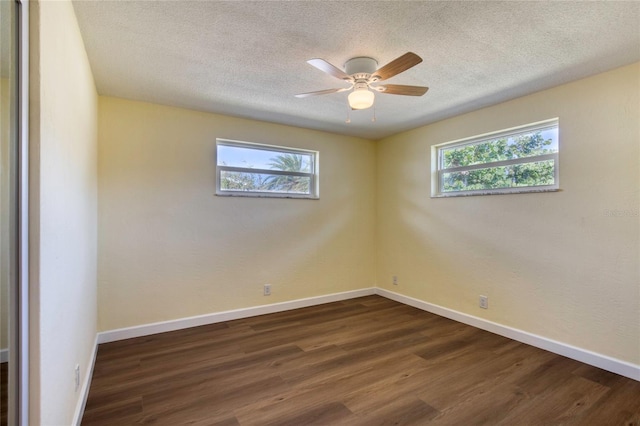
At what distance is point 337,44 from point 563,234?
2524 millimetres

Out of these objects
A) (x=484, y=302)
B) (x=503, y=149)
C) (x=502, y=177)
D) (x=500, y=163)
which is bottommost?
(x=484, y=302)

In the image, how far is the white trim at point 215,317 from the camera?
3.04 m

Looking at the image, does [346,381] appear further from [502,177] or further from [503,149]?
[503,149]

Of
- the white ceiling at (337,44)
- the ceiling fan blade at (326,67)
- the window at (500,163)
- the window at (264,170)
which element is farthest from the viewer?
the window at (264,170)

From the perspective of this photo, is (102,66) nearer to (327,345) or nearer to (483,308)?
(327,345)

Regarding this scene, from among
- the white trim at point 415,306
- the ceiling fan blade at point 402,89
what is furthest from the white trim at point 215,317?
the ceiling fan blade at point 402,89

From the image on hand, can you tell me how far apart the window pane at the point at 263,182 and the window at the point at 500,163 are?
1726mm

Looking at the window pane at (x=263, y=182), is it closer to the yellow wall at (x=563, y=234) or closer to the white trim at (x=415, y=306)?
the white trim at (x=415, y=306)

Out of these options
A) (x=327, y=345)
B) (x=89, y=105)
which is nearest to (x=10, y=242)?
(x=89, y=105)

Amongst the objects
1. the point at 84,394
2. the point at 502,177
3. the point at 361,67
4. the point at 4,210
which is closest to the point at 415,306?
the point at 502,177

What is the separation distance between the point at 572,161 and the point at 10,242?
145 inches

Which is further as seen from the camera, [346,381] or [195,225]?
[195,225]

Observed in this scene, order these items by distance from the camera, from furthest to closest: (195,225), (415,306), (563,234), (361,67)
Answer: (415,306), (195,225), (563,234), (361,67)

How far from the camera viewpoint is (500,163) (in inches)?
130
